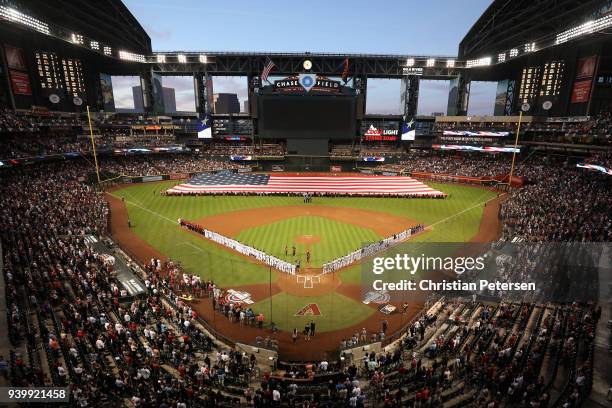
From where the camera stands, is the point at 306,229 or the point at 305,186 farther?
the point at 305,186

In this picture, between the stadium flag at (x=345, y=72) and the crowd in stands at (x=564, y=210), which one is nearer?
the crowd in stands at (x=564, y=210)

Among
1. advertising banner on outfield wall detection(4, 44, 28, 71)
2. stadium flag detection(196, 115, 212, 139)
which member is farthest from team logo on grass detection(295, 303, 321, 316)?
advertising banner on outfield wall detection(4, 44, 28, 71)

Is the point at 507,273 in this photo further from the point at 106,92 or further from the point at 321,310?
the point at 106,92

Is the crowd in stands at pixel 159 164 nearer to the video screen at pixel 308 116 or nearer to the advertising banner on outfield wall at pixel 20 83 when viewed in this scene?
the video screen at pixel 308 116

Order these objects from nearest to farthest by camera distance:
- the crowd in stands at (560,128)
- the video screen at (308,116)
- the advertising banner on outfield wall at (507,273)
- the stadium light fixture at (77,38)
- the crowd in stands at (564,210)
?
1. the advertising banner on outfield wall at (507,273)
2. the crowd in stands at (564,210)
3. the crowd in stands at (560,128)
4. the stadium light fixture at (77,38)
5. the video screen at (308,116)

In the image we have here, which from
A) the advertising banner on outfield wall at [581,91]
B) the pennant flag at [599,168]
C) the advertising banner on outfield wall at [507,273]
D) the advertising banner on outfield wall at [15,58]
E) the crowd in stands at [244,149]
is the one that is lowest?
the advertising banner on outfield wall at [507,273]

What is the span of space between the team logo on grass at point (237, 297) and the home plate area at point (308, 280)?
4.09 meters

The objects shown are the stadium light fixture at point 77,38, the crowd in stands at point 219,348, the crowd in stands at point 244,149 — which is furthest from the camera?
the crowd in stands at point 244,149

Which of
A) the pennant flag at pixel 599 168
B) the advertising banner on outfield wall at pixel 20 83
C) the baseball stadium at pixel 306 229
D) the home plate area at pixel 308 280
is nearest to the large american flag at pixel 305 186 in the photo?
the baseball stadium at pixel 306 229

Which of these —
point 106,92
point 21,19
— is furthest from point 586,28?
point 106,92

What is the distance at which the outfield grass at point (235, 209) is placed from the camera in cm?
2598

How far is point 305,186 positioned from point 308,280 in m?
30.8

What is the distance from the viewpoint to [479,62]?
7269 cm

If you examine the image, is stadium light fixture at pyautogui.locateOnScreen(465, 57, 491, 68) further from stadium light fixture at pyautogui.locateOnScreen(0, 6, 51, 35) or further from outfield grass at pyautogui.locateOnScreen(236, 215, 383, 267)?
stadium light fixture at pyautogui.locateOnScreen(0, 6, 51, 35)
